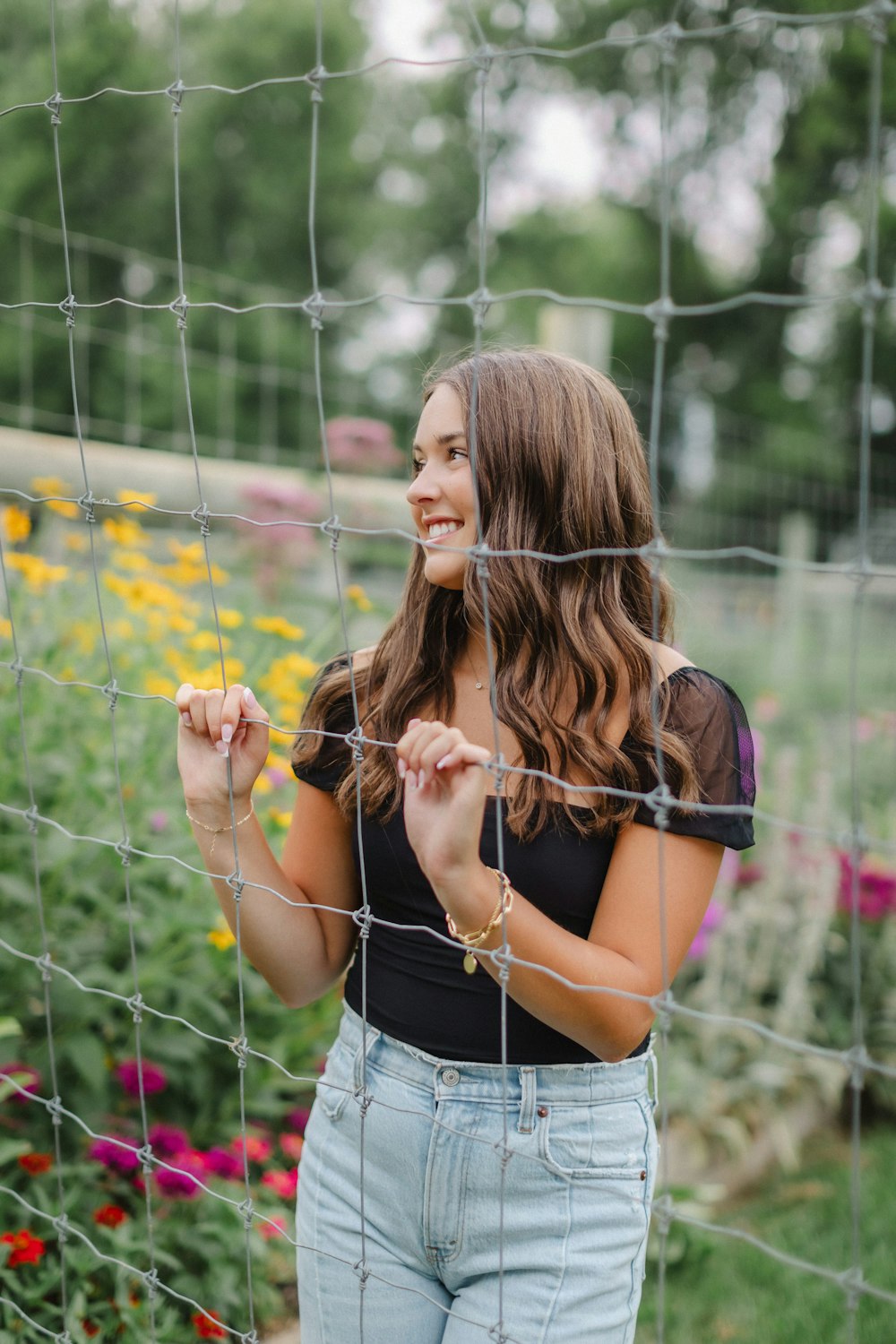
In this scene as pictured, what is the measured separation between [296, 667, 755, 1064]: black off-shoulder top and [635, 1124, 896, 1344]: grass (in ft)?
4.10

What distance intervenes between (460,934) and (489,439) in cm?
46

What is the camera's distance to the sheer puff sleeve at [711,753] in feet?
3.34

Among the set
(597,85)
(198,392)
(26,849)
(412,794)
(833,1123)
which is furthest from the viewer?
(597,85)

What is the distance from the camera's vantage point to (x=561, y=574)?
1.15m

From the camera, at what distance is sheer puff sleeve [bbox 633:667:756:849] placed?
1.02 m

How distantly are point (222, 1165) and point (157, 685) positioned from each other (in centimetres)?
89

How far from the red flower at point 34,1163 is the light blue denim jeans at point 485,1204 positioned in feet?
1.95

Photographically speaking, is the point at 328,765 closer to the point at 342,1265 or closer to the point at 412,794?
the point at 412,794

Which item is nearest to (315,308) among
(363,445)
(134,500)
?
(134,500)

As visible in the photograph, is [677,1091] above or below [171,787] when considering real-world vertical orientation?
below

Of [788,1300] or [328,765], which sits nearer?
[328,765]

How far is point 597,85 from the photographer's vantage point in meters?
15.5

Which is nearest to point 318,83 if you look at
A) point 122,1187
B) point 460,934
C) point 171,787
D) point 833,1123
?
point 460,934

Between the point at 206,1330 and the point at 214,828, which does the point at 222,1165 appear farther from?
the point at 214,828
